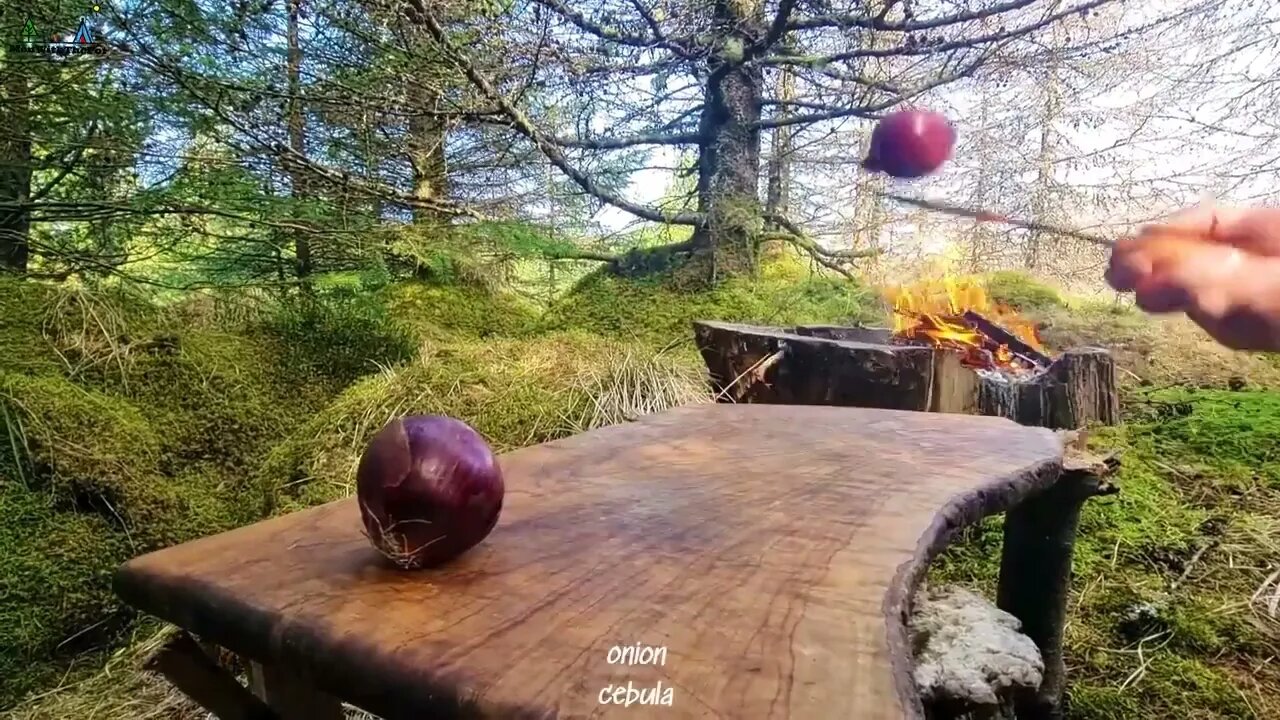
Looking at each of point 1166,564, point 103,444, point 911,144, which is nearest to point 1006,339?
point 1166,564

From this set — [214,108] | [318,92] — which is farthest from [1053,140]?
[214,108]

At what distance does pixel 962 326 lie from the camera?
10.00ft

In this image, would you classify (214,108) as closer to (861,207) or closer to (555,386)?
(555,386)

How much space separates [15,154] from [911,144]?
2.64 m

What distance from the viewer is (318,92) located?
97.9 inches

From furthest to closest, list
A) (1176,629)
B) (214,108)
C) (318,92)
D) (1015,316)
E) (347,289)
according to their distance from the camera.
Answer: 1. (1015,316)
2. (347,289)
3. (318,92)
4. (214,108)
5. (1176,629)

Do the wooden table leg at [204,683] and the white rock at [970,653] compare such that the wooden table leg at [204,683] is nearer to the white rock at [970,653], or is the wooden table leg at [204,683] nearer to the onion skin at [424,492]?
the onion skin at [424,492]

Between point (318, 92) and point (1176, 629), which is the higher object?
point (318, 92)

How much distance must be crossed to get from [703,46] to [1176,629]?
9.53 feet

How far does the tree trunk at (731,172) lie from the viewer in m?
3.91

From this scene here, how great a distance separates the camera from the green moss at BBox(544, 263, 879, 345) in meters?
3.82

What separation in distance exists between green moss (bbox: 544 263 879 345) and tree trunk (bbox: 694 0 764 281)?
0.60 ft

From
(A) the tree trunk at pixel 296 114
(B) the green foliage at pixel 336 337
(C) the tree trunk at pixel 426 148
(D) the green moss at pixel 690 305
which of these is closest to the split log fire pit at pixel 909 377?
(D) the green moss at pixel 690 305

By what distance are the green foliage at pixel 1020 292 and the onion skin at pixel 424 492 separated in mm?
4204
